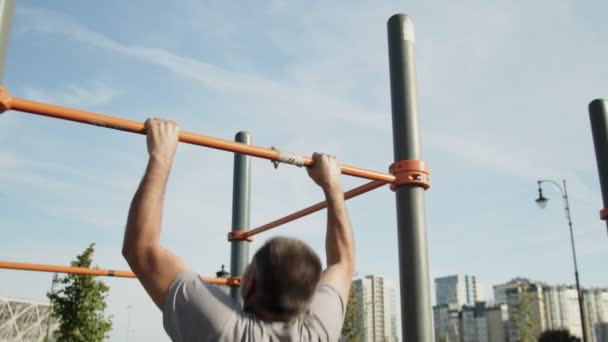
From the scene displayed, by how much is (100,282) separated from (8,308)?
6039cm

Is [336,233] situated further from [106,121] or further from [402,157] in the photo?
[402,157]

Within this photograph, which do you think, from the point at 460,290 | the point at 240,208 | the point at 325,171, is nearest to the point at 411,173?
the point at 325,171

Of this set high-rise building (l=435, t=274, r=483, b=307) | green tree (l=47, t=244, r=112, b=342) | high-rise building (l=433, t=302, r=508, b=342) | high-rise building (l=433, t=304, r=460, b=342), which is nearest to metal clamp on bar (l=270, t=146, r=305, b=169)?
green tree (l=47, t=244, r=112, b=342)

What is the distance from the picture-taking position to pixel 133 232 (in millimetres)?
1484

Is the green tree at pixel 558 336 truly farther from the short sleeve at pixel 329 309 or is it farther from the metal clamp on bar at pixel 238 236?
the metal clamp on bar at pixel 238 236

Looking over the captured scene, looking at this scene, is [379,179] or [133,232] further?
[379,179]

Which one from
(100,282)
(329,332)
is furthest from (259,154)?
(100,282)

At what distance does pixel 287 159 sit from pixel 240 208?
10.5 feet

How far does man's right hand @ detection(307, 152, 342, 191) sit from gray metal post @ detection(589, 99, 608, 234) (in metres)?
2.93

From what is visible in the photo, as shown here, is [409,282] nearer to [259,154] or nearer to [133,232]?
[259,154]

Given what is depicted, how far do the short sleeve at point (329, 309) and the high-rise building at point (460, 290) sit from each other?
174 metres

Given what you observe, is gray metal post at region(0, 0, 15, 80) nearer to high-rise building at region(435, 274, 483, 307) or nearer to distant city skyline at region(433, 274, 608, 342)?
distant city skyline at region(433, 274, 608, 342)

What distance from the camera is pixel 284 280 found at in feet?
4.66

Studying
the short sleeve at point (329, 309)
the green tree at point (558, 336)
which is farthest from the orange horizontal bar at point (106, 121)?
the green tree at point (558, 336)
